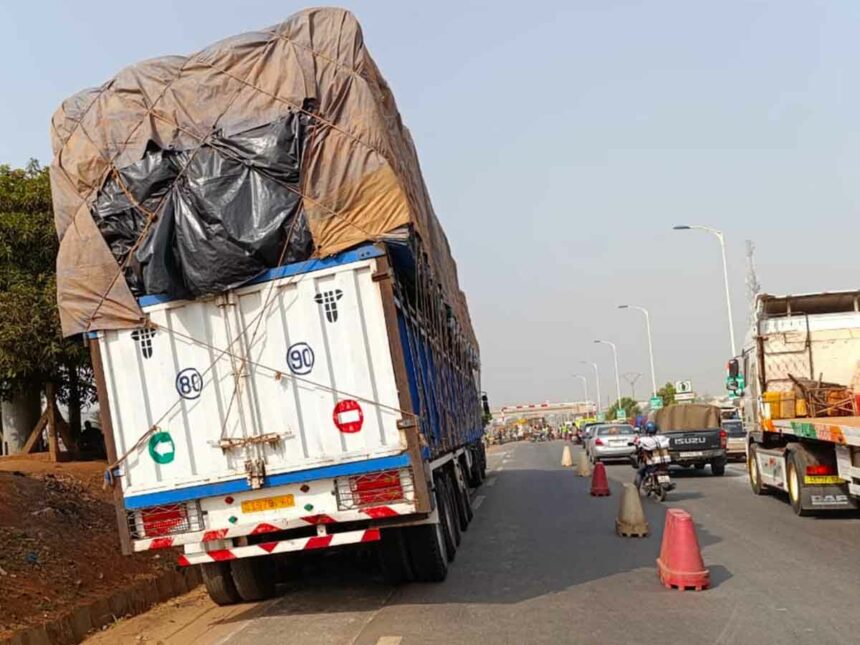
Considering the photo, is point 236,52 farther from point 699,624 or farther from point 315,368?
point 699,624

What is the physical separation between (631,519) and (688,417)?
12.6m

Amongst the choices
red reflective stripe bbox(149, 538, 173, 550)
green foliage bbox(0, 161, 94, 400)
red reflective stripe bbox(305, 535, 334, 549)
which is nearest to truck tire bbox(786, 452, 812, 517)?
red reflective stripe bbox(305, 535, 334, 549)

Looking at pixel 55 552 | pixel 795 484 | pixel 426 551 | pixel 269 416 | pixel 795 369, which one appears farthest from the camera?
pixel 795 369

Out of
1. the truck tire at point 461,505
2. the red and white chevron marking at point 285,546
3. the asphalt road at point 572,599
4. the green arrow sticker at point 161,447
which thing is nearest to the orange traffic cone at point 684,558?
the asphalt road at point 572,599

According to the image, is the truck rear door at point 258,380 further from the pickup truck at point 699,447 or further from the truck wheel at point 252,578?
the pickup truck at point 699,447

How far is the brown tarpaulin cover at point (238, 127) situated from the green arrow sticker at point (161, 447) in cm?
102

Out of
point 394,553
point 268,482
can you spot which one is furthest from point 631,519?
point 268,482

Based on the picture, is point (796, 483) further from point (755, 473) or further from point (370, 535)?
point (370, 535)

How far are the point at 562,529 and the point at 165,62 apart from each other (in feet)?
27.8

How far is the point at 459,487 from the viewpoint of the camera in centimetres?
1313

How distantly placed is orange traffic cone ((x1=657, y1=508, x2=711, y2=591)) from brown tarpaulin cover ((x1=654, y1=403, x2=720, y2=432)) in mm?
14936

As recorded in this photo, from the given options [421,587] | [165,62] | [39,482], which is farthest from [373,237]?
[39,482]

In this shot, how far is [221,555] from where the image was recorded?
310 inches

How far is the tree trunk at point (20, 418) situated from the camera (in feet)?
59.5
